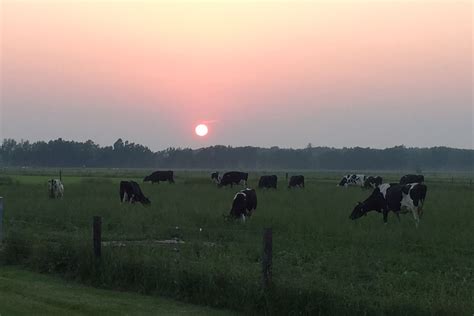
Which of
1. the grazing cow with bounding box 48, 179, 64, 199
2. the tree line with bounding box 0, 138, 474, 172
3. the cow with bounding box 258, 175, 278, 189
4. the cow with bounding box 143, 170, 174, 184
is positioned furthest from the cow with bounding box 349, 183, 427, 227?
the tree line with bounding box 0, 138, 474, 172

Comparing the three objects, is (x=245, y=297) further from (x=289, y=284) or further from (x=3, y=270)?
(x=3, y=270)

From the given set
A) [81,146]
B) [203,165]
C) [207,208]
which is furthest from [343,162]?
[207,208]

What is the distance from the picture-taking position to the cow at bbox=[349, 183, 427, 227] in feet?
69.3

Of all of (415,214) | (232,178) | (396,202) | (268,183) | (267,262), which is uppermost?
(232,178)

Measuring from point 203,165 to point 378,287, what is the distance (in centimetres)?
19044

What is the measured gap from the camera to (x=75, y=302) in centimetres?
890

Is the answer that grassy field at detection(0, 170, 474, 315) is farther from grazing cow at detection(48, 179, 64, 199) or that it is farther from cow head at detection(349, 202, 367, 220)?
grazing cow at detection(48, 179, 64, 199)

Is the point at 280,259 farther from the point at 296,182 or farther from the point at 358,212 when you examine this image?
the point at 296,182

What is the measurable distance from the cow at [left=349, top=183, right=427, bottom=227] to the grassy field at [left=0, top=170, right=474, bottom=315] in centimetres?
45

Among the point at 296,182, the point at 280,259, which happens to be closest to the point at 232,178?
the point at 296,182

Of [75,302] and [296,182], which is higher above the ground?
[296,182]

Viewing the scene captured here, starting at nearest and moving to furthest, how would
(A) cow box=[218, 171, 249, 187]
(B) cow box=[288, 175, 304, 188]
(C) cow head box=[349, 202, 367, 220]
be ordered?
1. (C) cow head box=[349, 202, 367, 220]
2. (B) cow box=[288, 175, 304, 188]
3. (A) cow box=[218, 171, 249, 187]

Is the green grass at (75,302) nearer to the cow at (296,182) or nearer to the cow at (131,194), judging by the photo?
the cow at (131,194)

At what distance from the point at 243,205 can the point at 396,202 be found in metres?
5.85
